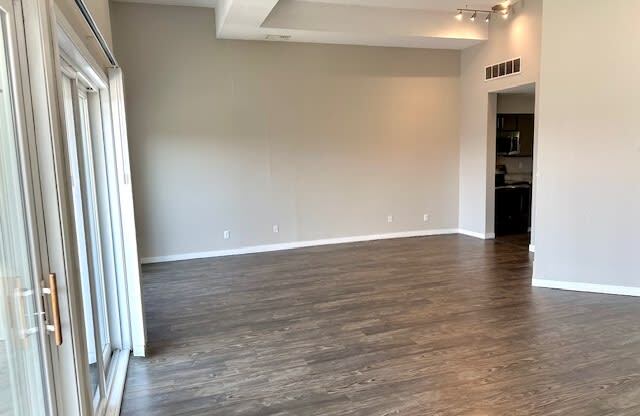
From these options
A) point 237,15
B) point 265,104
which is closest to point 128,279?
point 237,15

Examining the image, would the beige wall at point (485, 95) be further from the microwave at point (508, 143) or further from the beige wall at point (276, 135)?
the microwave at point (508, 143)

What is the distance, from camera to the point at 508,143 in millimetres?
7863

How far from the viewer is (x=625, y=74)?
4.18 metres

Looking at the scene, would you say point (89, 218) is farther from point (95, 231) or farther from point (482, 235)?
point (482, 235)

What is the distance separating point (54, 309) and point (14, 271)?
0.62 feet

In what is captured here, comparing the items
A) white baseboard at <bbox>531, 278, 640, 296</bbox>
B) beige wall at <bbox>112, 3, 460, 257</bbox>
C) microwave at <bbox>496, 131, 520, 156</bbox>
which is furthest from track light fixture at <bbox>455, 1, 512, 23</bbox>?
white baseboard at <bbox>531, 278, 640, 296</bbox>

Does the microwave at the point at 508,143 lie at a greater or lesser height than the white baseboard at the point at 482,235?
greater

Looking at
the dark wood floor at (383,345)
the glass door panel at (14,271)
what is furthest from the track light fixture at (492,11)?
the glass door panel at (14,271)

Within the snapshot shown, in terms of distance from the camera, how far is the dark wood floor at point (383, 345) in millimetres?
2660

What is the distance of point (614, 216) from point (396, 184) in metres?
3.72

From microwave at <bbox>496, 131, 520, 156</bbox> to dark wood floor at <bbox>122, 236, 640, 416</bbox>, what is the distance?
298 cm

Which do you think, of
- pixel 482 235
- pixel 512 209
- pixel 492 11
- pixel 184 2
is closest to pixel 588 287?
pixel 482 235

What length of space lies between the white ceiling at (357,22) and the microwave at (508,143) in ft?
6.02

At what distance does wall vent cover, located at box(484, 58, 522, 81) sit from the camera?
6.36m
